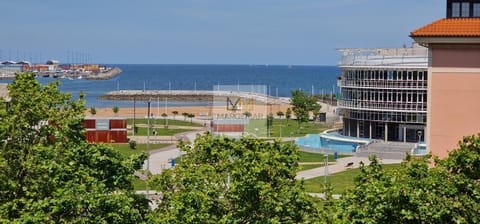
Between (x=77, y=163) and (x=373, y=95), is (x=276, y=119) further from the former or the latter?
(x=77, y=163)

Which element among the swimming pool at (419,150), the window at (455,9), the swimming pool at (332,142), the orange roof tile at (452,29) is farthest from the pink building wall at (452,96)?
the swimming pool at (332,142)

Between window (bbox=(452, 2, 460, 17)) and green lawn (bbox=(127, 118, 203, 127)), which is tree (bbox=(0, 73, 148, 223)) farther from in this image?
green lawn (bbox=(127, 118, 203, 127))

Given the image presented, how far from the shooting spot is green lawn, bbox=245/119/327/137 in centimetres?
9869

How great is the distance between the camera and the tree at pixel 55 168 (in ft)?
73.9

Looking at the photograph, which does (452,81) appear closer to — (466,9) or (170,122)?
(466,9)

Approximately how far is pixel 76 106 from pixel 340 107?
77.1m

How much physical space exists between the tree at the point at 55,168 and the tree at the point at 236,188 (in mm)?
1531

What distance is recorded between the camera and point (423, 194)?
22.5 meters

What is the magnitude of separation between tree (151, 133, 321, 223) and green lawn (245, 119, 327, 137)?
67.0 meters

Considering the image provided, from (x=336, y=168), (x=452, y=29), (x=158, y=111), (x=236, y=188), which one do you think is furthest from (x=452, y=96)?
(x=158, y=111)

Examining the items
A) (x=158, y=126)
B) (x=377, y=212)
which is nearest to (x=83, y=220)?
(x=377, y=212)

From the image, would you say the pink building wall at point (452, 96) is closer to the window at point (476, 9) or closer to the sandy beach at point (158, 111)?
the window at point (476, 9)

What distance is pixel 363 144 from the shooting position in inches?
3524

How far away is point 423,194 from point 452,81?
10.6m
